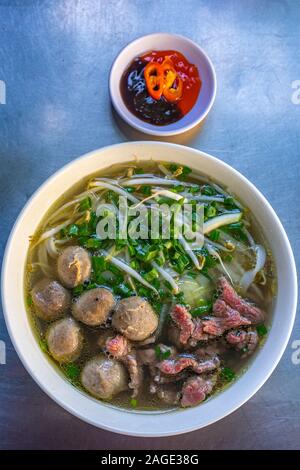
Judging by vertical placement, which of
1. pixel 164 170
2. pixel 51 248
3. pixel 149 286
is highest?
pixel 164 170

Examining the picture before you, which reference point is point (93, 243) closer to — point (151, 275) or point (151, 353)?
point (151, 275)

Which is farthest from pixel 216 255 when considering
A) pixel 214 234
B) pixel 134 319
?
pixel 134 319

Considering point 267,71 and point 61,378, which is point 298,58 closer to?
point 267,71

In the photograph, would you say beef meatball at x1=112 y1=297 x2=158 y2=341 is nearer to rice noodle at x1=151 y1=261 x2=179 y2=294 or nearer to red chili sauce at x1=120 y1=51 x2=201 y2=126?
rice noodle at x1=151 y1=261 x2=179 y2=294

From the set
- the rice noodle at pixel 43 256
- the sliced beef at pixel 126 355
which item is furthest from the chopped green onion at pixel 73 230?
the sliced beef at pixel 126 355

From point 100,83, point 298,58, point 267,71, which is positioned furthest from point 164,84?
point 298,58
